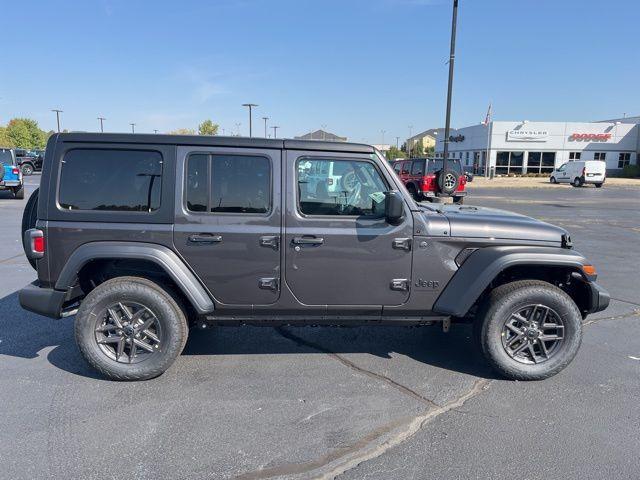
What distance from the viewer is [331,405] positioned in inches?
135

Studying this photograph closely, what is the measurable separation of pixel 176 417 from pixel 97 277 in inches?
57.7

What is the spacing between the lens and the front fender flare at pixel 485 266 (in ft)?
11.9

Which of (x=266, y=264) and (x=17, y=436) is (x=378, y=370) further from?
(x=17, y=436)

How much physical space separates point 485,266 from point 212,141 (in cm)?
234

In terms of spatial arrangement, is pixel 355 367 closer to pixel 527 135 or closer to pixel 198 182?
pixel 198 182

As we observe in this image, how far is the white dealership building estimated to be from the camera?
5247cm

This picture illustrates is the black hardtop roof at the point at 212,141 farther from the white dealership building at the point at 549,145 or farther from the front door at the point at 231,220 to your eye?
the white dealership building at the point at 549,145

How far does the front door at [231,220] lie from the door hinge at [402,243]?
914 millimetres

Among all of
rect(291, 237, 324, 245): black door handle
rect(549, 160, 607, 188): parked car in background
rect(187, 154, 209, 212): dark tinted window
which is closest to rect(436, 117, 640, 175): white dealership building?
rect(549, 160, 607, 188): parked car in background

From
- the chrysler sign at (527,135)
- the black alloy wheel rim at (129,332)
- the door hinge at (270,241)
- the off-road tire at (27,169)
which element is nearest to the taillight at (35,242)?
the black alloy wheel rim at (129,332)

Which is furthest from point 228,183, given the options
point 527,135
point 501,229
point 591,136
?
point 591,136

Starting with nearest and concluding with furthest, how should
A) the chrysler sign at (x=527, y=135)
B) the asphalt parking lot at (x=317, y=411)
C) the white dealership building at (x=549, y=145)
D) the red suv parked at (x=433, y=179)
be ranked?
1. the asphalt parking lot at (x=317, y=411)
2. the red suv parked at (x=433, y=179)
3. the chrysler sign at (x=527, y=135)
4. the white dealership building at (x=549, y=145)

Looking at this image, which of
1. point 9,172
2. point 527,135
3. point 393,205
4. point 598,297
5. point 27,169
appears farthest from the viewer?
point 527,135

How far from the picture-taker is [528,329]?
3.82 metres
